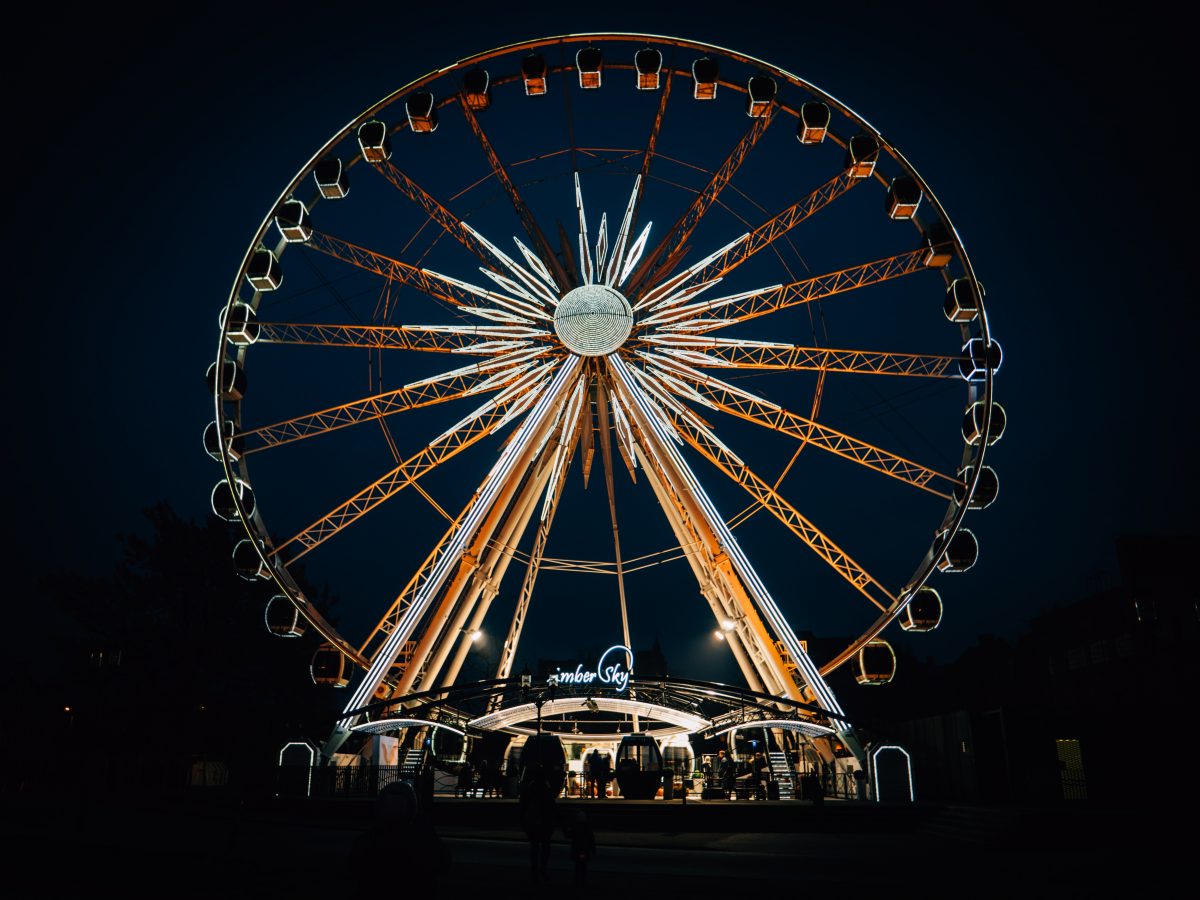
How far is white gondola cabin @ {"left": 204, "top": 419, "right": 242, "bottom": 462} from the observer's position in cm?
2247

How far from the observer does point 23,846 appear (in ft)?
45.1

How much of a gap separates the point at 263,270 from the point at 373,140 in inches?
185

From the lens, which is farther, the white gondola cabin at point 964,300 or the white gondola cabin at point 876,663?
the white gondola cabin at point 876,663

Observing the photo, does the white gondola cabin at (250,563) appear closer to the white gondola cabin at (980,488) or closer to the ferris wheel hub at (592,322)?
the ferris wheel hub at (592,322)

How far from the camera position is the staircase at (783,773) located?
27.0m

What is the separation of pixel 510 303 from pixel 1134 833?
60.0ft

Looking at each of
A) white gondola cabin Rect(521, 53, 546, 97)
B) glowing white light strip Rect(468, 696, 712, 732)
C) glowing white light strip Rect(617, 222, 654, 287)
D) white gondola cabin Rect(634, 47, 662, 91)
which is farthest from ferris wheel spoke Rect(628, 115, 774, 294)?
glowing white light strip Rect(468, 696, 712, 732)

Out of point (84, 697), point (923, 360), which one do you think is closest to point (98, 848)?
point (923, 360)

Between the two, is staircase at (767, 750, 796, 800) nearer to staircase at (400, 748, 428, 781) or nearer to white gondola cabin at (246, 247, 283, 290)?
staircase at (400, 748, 428, 781)

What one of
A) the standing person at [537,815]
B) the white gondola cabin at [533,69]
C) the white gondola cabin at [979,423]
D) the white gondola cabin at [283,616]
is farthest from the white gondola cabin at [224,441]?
the white gondola cabin at [979,423]

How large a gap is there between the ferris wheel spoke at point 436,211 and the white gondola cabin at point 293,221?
2538 millimetres

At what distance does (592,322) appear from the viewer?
927 inches

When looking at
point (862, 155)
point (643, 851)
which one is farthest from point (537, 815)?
point (862, 155)

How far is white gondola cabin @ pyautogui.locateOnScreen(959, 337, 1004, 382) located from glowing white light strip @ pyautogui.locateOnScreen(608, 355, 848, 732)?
24.5 feet
